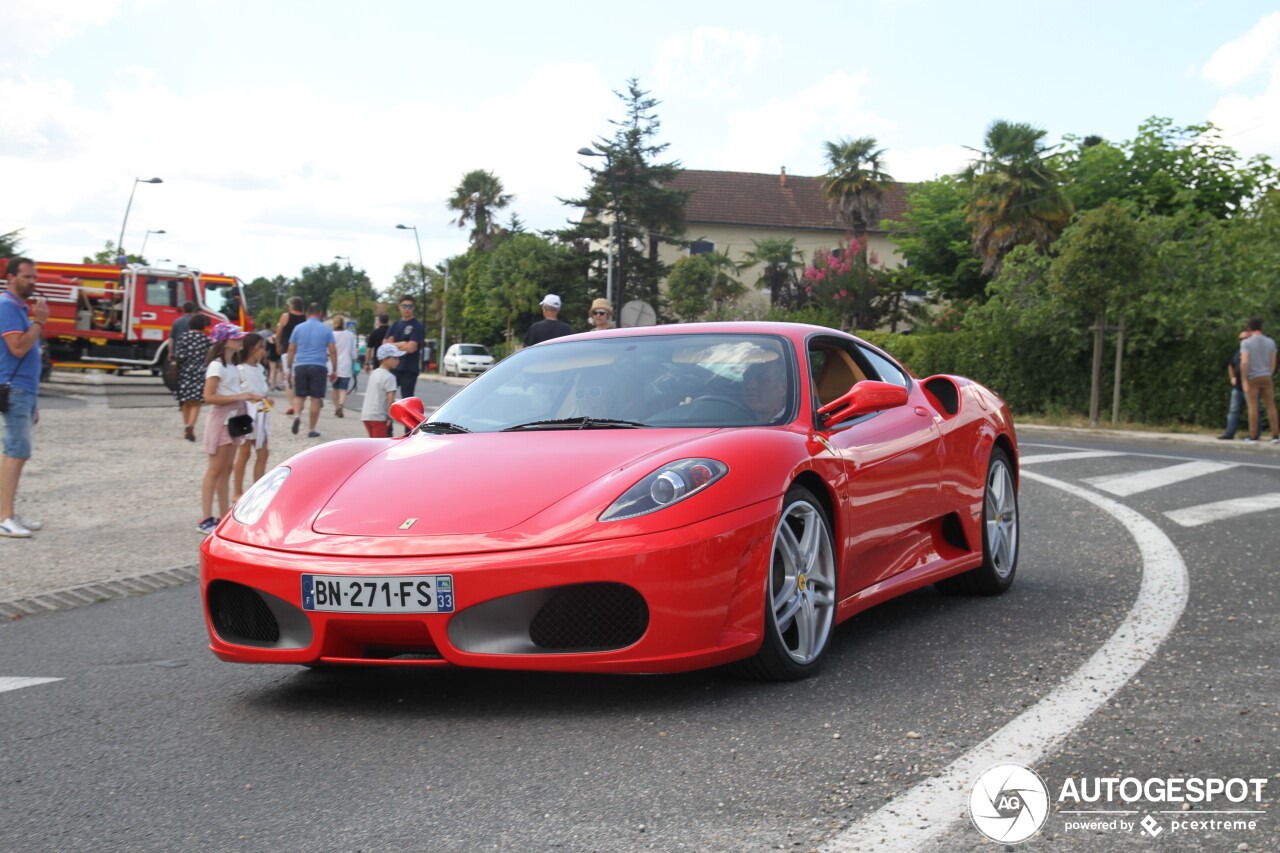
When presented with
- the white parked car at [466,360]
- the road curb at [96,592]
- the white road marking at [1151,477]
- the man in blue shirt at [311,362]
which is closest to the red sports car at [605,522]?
the road curb at [96,592]

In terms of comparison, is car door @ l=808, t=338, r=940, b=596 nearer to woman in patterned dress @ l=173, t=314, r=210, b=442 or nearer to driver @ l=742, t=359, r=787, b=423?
driver @ l=742, t=359, r=787, b=423

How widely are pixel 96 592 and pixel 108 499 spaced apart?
413 cm

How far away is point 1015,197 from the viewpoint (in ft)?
153

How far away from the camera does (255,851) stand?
119 inches

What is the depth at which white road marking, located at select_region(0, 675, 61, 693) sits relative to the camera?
4953 millimetres

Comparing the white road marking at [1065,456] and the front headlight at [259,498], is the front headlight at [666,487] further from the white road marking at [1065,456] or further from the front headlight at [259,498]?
the white road marking at [1065,456]

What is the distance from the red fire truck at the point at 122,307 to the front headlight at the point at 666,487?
28532 mm

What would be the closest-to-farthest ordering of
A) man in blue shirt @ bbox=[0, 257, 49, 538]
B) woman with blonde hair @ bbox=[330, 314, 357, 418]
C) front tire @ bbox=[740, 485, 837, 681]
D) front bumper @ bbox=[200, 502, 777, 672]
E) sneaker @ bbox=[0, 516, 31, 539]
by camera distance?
front bumper @ bbox=[200, 502, 777, 672], front tire @ bbox=[740, 485, 837, 681], man in blue shirt @ bbox=[0, 257, 49, 538], sneaker @ bbox=[0, 516, 31, 539], woman with blonde hair @ bbox=[330, 314, 357, 418]

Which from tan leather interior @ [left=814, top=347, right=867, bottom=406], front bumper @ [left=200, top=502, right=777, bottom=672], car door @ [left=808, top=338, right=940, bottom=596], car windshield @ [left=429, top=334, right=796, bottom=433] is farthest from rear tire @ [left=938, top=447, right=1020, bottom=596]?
front bumper @ [left=200, top=502, right=777, bottom=672]

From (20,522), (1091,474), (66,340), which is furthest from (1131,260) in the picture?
(66,340)

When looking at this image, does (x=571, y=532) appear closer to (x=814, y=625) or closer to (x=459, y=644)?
(x=459, y=644)

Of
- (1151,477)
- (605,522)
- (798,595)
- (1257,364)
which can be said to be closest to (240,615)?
(605,522)

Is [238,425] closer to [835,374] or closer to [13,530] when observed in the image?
[13,530]

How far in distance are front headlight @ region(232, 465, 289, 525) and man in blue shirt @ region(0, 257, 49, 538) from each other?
4.59 meters
